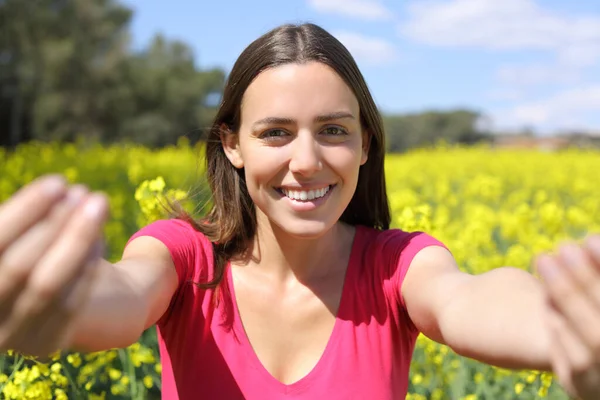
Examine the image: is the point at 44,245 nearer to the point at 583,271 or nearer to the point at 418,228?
the point at 583,271

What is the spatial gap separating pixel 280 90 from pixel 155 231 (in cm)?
43

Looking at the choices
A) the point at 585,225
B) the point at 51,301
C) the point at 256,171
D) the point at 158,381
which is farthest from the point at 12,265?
the point at 585,225

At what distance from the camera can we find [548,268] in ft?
2.68

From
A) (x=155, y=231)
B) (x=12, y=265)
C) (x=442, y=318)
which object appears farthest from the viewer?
(x=155, y=231)

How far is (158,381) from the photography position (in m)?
2.67

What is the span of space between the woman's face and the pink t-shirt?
20cm

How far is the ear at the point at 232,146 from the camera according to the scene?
1920 mm

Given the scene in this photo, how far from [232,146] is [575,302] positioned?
1.25m

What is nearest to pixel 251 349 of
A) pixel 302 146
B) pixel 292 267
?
pixel 292 267

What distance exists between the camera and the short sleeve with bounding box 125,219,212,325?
5.38 feet

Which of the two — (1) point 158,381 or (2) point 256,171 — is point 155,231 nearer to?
(2) point 256,171

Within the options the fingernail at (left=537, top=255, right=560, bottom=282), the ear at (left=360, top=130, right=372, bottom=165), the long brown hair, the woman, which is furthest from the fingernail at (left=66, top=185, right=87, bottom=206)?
the ear at (left=360, top=130, right=372, bottom=165)

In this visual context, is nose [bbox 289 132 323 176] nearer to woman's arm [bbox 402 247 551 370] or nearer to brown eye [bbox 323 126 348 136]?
A: brown eye [bbox 323 126 348 136]

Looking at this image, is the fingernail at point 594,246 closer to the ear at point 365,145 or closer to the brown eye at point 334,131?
the brown eye at point 334,131
